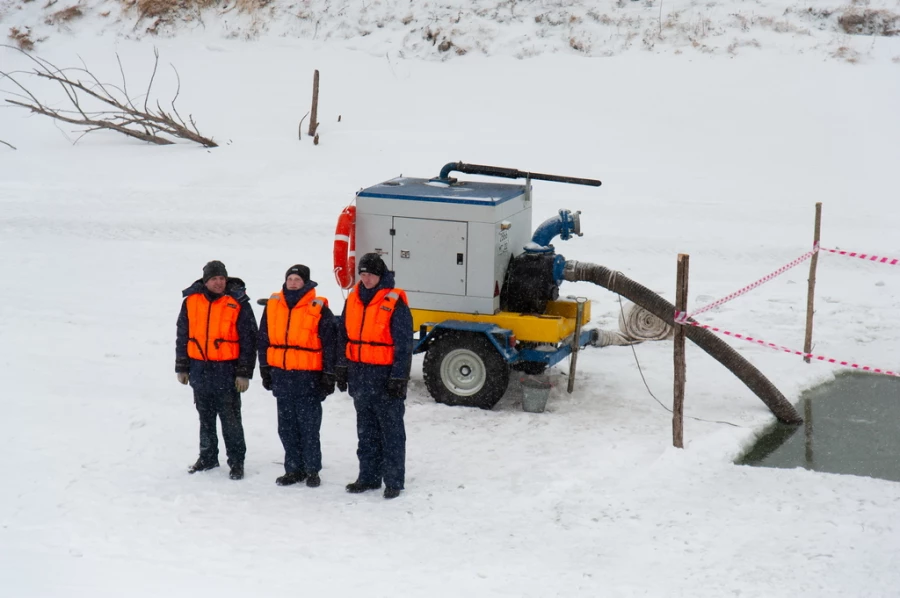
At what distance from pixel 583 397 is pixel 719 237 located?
231 inches

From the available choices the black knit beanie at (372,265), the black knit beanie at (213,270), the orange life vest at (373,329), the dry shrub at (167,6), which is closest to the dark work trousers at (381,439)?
the orange life vest at (373,329)

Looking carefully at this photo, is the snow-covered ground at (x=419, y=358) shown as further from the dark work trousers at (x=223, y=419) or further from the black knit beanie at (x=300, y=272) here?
the black knit beanie at (x=300, y=272)

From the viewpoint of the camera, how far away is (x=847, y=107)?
1889 cm

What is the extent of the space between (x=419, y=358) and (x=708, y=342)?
3.41 m

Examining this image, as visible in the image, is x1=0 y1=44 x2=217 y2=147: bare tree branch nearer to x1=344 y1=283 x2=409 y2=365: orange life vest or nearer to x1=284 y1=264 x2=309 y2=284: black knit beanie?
x1=284 y1=264 x2=309 y2=284: black knit beanie

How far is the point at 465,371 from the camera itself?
9797 millimetres

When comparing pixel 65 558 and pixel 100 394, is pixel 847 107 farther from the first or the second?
pixel 65 558

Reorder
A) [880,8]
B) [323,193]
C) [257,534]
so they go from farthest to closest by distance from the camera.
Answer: [880,8] → [323,193] → [257,534]

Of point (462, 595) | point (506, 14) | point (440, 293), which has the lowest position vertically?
point (462, 595)

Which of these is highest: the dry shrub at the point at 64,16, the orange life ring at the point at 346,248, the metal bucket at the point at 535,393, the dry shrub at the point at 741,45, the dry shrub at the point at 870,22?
the dry shrub at the point at 64,16

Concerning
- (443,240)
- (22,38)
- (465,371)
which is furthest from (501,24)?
(465,371)

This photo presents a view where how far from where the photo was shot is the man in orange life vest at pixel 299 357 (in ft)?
24.6

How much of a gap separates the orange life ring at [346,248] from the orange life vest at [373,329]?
7.45 ft

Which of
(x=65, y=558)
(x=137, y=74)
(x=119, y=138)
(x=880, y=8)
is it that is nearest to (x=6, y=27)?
(x=137, y=74)
